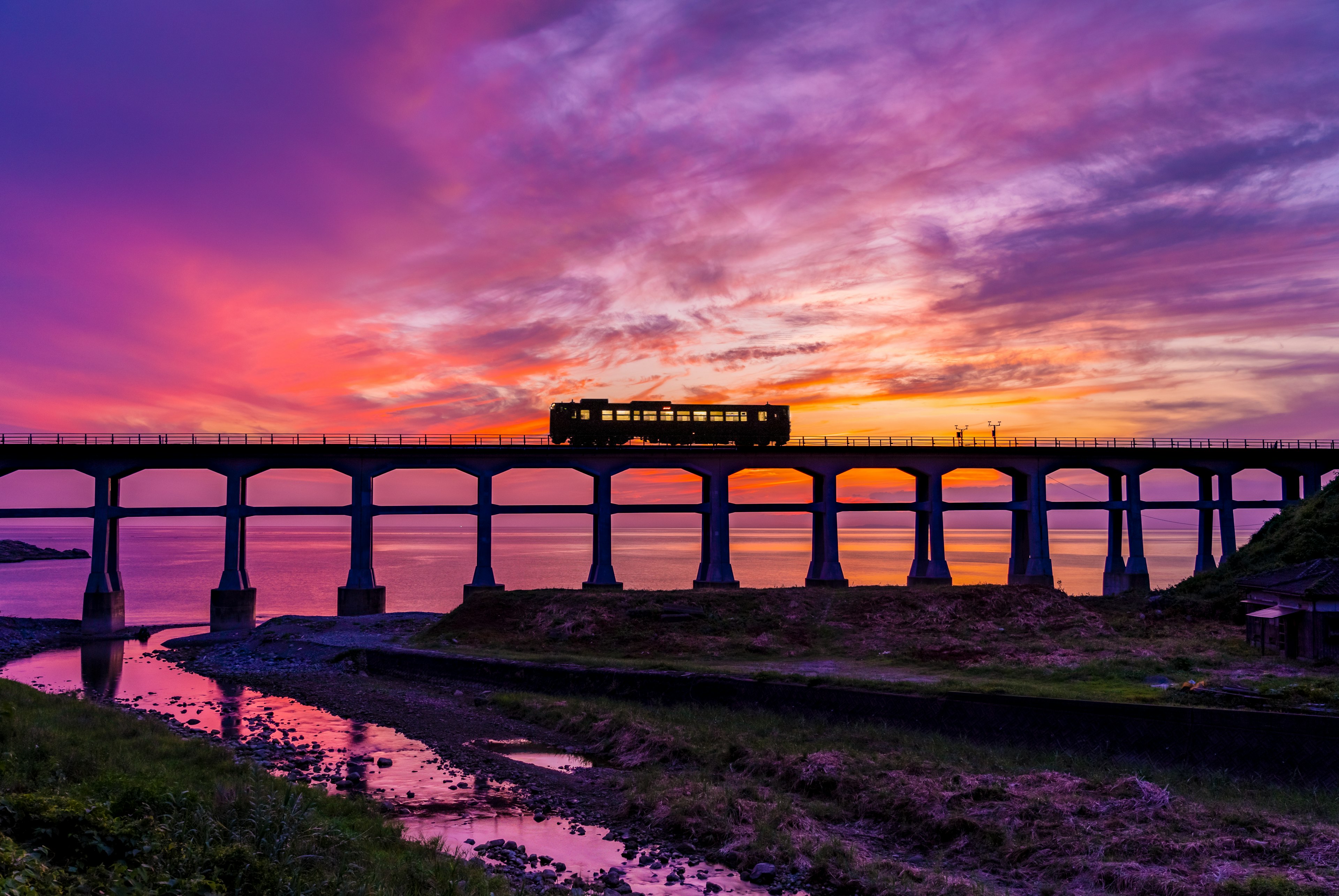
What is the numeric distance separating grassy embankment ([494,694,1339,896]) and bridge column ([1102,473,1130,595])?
5276 centimetres

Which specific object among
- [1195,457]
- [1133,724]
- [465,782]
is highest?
[1195,457]

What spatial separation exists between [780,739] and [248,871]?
591 inches

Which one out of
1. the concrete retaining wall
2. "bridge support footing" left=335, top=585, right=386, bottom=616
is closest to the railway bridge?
"bridge support footing" left=335, top=585, right=386, bottom=616

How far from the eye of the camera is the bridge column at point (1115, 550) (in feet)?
218

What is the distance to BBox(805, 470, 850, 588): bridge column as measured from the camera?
58875mm

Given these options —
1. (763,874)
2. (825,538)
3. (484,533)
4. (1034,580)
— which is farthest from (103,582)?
(1034,580)

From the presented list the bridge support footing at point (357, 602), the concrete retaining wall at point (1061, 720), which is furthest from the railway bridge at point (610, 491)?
the concrete retaining wall at point (1061, 720)

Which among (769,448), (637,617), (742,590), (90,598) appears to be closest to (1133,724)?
(637,617)

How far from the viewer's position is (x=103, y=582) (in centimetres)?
5394

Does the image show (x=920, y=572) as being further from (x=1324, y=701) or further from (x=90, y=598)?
(x=90, y=598)

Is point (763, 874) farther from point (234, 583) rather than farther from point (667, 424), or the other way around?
point (234, 583)

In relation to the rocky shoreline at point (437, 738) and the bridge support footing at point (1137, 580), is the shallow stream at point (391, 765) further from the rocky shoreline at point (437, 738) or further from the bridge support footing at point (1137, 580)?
the bridge support footing at point (1137, 580)

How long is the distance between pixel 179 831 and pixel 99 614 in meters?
52.1

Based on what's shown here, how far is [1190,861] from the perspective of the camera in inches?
537
